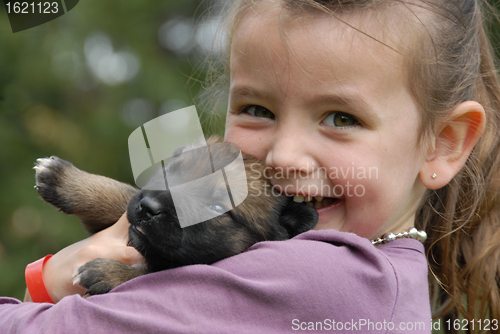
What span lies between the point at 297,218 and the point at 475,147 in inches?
55.9

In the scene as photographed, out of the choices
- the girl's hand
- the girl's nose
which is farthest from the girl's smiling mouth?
the girl's hand

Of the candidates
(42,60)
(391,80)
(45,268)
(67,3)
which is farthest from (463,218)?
(42,60)

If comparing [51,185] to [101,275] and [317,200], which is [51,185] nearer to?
[101,275]

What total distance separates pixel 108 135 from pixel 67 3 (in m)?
1.99

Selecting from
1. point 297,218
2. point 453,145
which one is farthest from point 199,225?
point 453,145

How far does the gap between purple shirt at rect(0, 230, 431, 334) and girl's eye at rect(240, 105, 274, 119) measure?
84cm

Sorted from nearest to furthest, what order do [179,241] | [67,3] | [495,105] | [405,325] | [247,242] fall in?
[405,325] < [179,241] < [247,242] < [495,105] < [67,3]

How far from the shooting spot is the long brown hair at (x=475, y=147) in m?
2.52

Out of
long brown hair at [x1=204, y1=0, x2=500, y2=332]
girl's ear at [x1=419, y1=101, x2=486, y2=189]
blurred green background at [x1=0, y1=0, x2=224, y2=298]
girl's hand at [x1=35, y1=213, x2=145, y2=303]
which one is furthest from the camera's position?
blurred green background at [x1=0, y1=0, x2=224, y2=298]

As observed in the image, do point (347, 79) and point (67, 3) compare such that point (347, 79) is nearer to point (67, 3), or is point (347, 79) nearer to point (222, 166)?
point (222, 166)

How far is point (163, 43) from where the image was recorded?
23.5 feet

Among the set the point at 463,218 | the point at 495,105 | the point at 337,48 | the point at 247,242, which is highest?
the point at 337,48

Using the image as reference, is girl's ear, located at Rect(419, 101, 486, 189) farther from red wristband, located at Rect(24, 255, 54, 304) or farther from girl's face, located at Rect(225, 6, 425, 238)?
red wristband, located at Rect(24, 255, 54, 304)

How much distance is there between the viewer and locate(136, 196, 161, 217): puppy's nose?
88.7 inches
